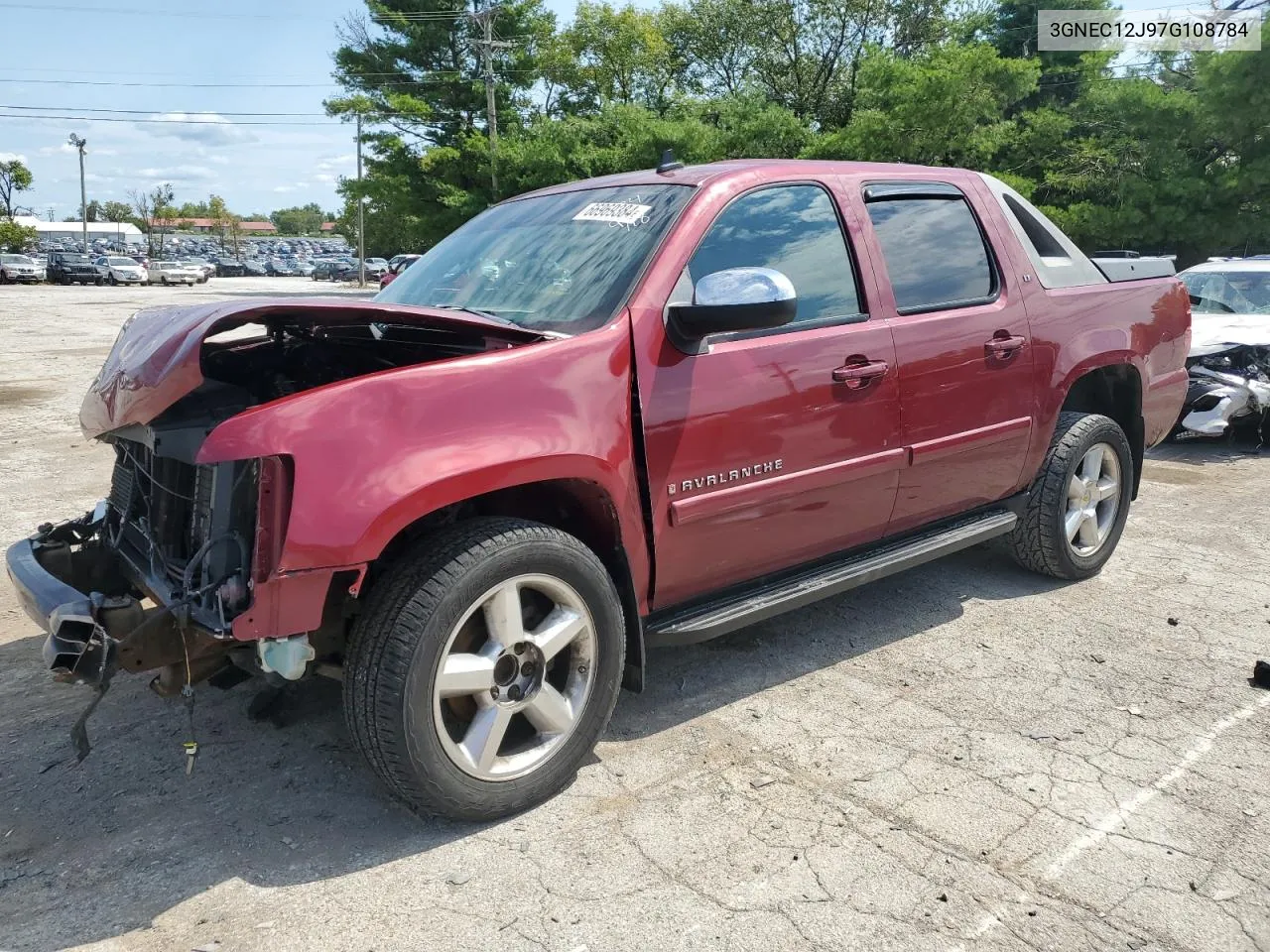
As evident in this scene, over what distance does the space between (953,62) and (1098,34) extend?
4950mm

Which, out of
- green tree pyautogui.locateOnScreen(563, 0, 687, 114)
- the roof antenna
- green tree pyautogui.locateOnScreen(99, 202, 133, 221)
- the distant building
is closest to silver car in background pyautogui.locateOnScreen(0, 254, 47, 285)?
green tree pyautogui.locateOnScreen(563, 0, 687, 114)

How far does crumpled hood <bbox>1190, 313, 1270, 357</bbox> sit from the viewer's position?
319 inches

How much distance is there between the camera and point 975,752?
317 centimetres

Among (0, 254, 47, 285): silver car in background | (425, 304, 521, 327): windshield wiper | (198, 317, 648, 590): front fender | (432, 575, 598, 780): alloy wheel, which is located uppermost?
(0, 254, 47, 285): silver car in background

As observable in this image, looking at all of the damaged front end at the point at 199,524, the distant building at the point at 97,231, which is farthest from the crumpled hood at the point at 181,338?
the distant building at the point at 97,231

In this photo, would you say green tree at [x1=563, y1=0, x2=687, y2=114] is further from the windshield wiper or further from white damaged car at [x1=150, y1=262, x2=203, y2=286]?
the windshield wiper

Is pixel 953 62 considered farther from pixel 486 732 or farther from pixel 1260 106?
pixel 486 732

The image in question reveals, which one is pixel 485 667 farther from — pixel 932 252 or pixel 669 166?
pixel 932 252

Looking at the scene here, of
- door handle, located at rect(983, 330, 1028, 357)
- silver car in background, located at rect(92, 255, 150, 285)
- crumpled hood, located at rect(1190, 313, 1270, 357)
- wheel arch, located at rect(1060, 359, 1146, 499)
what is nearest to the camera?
door handle, located at rect(983, 330, 1028, 357)

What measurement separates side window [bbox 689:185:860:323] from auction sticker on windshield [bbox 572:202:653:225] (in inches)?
10.3

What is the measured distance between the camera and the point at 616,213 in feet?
11.1

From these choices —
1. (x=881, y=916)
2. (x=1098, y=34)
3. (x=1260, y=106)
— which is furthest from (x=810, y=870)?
(x=1098, y=34)

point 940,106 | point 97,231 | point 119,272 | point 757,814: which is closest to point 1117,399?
point 757,814

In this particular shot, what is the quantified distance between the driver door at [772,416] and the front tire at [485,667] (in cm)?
38
